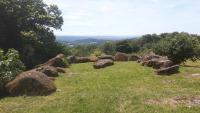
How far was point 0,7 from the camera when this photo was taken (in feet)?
120

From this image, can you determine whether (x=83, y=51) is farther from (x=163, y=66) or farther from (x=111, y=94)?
(x=111, y=94)

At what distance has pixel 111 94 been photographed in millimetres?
20250

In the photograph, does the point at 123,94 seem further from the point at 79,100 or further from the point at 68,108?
the point at 68,108

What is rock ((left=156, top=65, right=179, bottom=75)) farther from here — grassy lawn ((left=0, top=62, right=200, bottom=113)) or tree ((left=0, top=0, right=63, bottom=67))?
tree ((left=0, top=0, right=63, bottom=67))

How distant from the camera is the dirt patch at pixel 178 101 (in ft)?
58.0

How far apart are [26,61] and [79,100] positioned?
20633 millimetres

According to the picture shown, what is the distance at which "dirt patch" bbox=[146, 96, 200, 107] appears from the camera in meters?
17.7

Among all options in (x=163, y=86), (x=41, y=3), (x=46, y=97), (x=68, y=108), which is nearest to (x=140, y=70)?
(x=163, y=86)

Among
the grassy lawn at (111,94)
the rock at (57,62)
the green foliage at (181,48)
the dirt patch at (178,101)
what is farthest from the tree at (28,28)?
→ the dirt patch at (178,101)

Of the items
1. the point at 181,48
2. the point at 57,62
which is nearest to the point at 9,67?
the point at 57,62

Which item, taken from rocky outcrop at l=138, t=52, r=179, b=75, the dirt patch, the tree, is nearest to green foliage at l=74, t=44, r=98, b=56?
the tree

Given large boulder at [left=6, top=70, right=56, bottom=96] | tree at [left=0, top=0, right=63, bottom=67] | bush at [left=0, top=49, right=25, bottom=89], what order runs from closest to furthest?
large boulder at [left=6, top=70, right=56, bottom=96], bush at [left=0, top=49, right=25, bottom=89], tree at [left=0, top=0, right=63, bottom=67]

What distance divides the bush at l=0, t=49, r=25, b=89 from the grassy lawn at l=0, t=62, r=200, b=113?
2.58 meters

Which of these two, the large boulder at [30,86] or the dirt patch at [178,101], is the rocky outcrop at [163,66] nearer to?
the dirt patch at [178,101]
